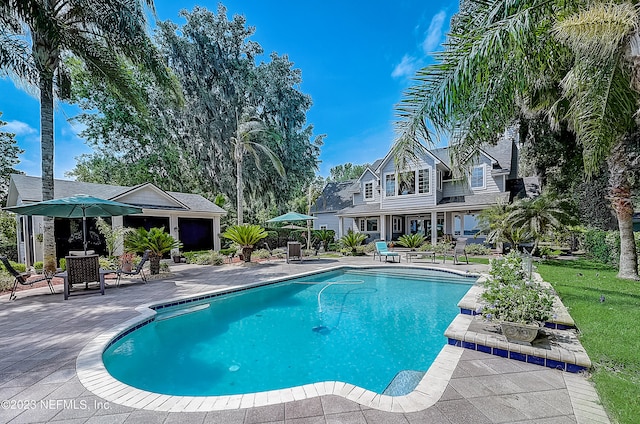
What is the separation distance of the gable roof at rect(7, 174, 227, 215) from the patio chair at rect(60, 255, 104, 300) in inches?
277

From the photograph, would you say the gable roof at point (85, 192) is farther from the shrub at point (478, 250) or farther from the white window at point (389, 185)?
the shrub at point (478, 250)

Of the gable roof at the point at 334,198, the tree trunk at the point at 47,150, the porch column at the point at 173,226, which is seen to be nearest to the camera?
the tree trunk at the point at 47,150

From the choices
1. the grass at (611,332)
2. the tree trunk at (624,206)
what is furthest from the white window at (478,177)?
the grass at (611,332)

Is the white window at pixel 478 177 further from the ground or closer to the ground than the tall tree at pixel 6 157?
closer to the ground

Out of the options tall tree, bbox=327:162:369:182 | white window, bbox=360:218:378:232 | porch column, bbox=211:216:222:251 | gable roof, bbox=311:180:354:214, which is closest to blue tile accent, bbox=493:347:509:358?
porch column, bbox=211:216:222:251

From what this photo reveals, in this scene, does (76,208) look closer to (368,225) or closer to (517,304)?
(517,304)

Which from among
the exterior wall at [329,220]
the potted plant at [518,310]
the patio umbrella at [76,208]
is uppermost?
the patio umbrella at [76,208]

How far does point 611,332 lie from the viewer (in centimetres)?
421

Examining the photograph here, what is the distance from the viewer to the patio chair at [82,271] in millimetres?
7500

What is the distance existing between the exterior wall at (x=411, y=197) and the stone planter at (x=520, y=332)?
14.7 metres

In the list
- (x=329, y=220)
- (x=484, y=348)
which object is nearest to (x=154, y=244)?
(x=484, y=348)

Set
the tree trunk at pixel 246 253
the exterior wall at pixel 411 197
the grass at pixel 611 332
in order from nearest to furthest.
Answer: the grass at pixel 611 332 → the tree trunk at pixel 246 253 → the exterior wall at pixel 411 197

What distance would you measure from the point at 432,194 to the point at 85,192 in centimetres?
1990

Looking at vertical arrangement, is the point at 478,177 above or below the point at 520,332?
above
